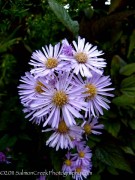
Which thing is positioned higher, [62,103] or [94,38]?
[94,38]

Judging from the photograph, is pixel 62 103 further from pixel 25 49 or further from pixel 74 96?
pixel 25 49

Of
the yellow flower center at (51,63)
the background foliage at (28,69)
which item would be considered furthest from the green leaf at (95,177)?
the yellow flower center at (51,63)

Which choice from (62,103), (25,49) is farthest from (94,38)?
(62,103)

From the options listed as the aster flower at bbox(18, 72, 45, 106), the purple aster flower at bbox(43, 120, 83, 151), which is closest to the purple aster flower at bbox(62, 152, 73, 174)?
the purple aster flower at bbox(43, 120, 83, 151)

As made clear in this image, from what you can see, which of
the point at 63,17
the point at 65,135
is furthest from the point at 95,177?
the point at 63,17

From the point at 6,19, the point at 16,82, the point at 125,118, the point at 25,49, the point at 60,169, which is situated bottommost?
the point at 60,169
